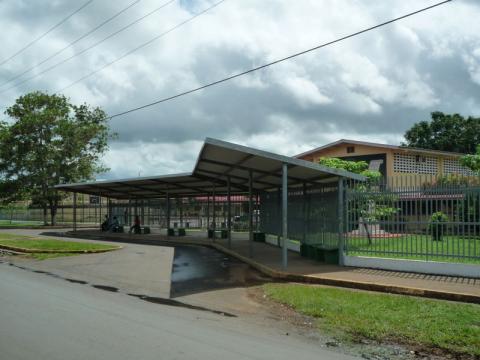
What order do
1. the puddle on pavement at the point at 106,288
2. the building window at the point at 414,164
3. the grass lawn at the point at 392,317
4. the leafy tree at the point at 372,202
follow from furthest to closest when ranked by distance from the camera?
1. the building window at the point at 414,164
2. the leafy tree at the point at 372,202
3. the puddle on pavement at the point at 106,288
4. the grass lawn at the point at 392,317

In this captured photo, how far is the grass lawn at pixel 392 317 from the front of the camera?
6949 millimetres

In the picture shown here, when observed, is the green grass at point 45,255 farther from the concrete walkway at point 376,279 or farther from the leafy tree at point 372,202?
the leafy tree at point 372,202

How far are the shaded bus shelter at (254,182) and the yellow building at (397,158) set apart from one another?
34.8ft

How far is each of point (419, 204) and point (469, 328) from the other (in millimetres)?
5152

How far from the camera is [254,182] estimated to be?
2097 centimetres

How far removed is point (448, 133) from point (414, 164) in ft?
85.2

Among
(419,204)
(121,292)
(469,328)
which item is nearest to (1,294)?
(121,292)

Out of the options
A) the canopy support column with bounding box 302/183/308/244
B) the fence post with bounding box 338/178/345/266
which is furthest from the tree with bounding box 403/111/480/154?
the fence post with bounding box 338/178/345/266

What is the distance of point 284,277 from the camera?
1259 cm

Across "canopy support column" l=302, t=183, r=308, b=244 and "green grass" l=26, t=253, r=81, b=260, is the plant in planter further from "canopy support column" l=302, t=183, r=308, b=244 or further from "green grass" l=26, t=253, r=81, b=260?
"green grass" l=26, t=253, r=81, b=260

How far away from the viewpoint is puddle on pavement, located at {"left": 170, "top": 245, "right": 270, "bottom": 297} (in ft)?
38.7

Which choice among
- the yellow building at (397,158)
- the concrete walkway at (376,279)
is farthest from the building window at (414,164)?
the concrete walkway at (376,279)

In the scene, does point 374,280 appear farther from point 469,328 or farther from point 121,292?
point 121,292

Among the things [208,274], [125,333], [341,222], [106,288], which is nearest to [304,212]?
[341,222]
